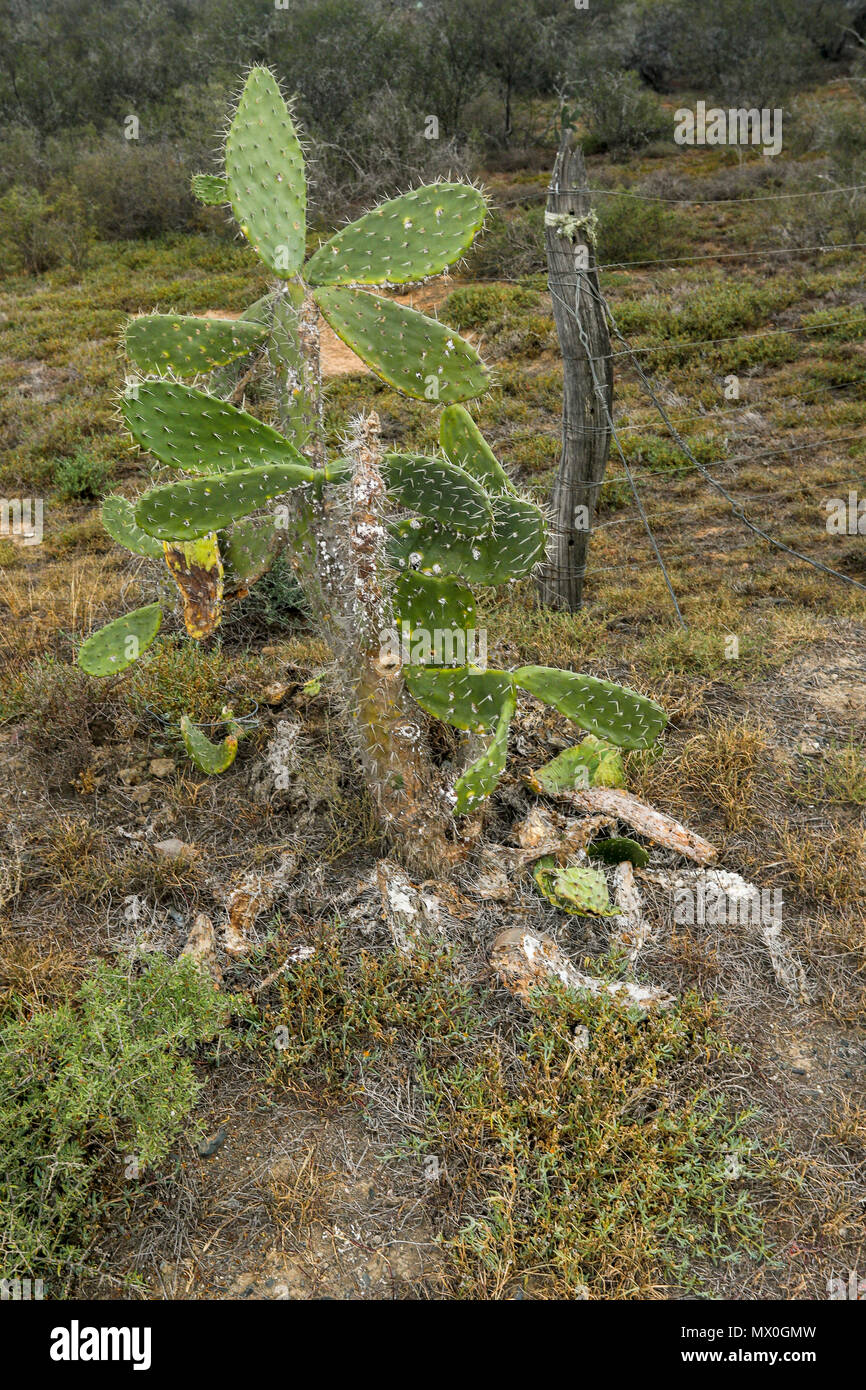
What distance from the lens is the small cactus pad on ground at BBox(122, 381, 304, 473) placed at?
8.54 feet

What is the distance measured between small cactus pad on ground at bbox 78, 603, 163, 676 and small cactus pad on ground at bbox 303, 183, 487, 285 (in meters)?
1.48

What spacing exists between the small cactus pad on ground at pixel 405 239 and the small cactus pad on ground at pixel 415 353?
10 cm

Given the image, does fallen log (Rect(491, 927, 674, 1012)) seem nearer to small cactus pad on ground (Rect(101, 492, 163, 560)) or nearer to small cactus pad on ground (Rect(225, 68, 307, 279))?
small cactus pad on ground (Rect(101, 492, 163, 560))

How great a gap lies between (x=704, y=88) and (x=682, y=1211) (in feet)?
75.5

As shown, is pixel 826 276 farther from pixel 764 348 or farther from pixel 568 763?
pixel 568 763

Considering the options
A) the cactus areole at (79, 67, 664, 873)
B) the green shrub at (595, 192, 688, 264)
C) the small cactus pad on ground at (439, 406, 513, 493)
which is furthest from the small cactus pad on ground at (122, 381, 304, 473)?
the green shrub at (595, 192, 688, 264)

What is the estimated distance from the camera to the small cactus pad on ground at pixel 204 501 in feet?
8.31

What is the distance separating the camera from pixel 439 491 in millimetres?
2861

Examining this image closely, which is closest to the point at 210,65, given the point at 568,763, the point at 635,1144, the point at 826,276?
the point at 826,276

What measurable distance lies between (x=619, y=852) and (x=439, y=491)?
147 cm

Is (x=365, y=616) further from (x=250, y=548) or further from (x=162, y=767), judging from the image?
(x=162, y=767)

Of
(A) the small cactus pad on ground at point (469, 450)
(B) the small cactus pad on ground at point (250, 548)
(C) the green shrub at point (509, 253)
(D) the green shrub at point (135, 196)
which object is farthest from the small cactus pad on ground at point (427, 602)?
(D) the green shrub at point (135, 196)

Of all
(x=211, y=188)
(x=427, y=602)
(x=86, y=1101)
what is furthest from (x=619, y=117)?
(x=86, y=1101)

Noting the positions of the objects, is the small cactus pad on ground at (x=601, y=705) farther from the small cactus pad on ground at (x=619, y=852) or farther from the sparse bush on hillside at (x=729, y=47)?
the sparse bush on hillside at (x=729, y=47)
